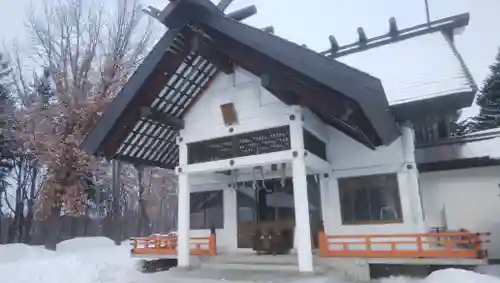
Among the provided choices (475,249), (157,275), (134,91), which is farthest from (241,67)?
(475,249)

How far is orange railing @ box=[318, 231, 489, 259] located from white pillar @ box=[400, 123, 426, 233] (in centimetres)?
48

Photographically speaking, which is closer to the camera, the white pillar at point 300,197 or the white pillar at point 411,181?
the white pillar at point 300,197

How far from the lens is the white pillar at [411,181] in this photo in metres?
7.95

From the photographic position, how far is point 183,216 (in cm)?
861

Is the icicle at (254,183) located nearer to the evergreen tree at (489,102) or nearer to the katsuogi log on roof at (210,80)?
the katsuogi log on roof at (210,80)

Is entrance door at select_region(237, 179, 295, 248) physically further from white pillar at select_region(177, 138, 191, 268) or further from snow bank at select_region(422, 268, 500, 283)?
snow bank at select_region(422, 268, 500, 283)

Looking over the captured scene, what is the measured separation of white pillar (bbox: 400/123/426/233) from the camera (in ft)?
26.1

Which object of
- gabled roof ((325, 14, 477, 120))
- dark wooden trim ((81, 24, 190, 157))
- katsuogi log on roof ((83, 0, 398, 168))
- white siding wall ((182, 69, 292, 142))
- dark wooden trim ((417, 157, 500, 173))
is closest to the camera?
katsuogi log on roof ((83, 0, 398, 168))

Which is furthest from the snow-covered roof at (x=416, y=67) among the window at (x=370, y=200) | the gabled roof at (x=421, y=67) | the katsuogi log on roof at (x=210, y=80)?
the window at (x=370, y=200)

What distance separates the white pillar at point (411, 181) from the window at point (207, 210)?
5087 mm

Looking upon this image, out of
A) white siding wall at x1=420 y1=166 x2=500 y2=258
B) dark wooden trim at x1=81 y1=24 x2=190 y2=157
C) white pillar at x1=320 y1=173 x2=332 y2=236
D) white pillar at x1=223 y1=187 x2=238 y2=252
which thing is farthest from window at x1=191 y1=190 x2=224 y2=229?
→ white siding wall at x1=420 y1=166 x2=500 y2=258

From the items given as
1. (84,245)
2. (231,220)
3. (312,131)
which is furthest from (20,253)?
(312,131)

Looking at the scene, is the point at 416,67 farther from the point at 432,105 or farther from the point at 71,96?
the point at 71,96

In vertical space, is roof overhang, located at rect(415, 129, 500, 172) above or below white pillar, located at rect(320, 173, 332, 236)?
above
